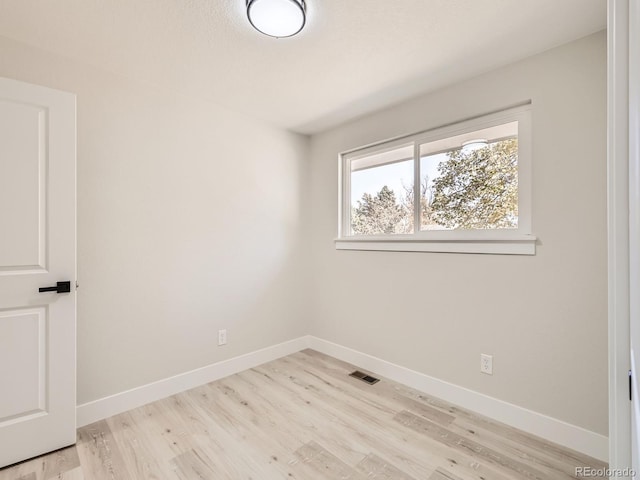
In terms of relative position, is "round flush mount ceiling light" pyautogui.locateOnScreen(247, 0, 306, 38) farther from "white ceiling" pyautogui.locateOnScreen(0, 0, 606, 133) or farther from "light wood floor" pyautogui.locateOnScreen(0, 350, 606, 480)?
"light wood floor" pyautogui.locateOnScreen(0, 350, 606, 480)

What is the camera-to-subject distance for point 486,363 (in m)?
2.18

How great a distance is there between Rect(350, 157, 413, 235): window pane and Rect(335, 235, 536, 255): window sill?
0.15 m

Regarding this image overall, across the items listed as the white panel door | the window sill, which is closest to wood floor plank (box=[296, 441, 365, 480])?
the white panel door

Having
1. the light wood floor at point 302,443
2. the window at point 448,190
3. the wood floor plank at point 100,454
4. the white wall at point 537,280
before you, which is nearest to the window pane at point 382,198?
the window at point 448,190

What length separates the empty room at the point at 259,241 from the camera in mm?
1707

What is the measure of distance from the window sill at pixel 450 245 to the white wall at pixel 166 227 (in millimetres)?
889

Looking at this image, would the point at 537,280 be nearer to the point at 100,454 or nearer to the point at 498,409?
the point at 498,409

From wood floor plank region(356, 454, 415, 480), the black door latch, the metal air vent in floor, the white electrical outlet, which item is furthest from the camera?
the metal air vent in floor

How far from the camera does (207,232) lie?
8.86 feet

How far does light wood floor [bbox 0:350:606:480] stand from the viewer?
1.66m

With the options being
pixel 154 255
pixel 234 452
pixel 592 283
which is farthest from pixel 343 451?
pixel 154 255

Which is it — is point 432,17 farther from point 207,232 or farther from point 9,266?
point 9,266

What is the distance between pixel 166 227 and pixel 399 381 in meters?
2.30

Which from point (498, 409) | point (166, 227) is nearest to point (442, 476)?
point (498, 409)
